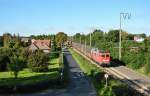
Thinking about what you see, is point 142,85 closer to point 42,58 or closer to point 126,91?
point 126,91

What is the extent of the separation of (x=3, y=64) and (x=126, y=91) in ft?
132

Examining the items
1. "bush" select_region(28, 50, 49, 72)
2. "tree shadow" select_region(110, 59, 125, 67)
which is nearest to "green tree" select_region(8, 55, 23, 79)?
"bush" select_region(28, 50, 49, 72)

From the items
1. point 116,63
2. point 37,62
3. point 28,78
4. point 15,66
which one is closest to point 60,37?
point 116,63

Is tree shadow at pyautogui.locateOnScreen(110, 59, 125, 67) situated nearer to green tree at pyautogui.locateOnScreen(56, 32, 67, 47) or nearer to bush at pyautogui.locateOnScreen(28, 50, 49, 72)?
bush at pyautogui.locateOnScreen(28, 50, 49, 72)

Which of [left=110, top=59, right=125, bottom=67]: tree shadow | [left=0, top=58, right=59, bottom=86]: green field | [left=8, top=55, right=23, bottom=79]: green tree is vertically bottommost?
[left=0, top=58, right=59, bottom=86]: green field

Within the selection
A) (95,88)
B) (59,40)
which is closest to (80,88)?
(95,88)

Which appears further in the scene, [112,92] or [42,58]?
[42,58]

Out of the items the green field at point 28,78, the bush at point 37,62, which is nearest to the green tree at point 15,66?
the green field at point 28,78

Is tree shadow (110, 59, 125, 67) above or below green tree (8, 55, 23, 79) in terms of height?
below

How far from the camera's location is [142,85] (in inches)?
1511

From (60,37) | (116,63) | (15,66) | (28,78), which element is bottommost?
(28,78)

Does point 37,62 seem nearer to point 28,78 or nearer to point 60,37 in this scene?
point 28,78

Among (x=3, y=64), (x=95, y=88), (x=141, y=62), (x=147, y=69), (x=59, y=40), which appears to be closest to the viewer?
(x=95, y=88)

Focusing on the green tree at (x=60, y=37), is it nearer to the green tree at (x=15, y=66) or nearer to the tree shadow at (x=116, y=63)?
the tree shadow at (x=116, y=63)
